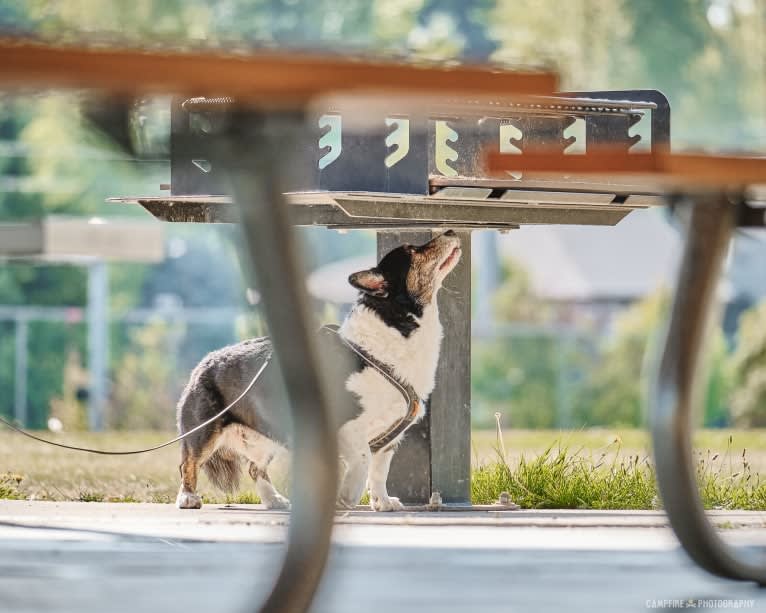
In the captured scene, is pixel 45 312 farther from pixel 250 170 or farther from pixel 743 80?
pixel 250 170

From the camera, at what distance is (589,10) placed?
32438 millimetres

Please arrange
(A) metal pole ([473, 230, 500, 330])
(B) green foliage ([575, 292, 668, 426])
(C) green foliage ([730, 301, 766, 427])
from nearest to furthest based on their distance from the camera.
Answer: (C) green foliage ([730, 301, 766, 427]) < (B) green foliage ([575, 292, 668, 426]) < (A) metal pole ([473, 230, 500, 330])

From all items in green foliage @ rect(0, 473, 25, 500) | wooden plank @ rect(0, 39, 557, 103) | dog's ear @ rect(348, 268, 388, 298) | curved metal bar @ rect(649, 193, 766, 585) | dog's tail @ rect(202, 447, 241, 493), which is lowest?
green foliage @ rect(0, 473, 25, 500)

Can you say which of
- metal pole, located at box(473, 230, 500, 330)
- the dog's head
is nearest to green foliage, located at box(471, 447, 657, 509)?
the dog's head

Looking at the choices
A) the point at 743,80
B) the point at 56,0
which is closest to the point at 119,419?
the point at 56,0

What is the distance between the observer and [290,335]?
9.09 feet

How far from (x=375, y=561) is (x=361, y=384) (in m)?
1.35

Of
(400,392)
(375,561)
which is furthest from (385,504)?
→ (375,561)

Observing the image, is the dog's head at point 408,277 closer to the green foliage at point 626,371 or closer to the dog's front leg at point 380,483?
the dog's front leg at point 380,483

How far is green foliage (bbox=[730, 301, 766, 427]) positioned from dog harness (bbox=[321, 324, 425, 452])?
11893mm

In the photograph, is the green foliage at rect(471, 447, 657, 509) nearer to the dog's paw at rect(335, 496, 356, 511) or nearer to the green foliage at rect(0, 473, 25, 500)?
the dog's paw at rect(335, 496, 356, 511)

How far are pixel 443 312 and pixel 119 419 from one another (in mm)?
11157

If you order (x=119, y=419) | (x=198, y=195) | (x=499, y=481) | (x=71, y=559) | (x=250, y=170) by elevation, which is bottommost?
(x=119, y=419)

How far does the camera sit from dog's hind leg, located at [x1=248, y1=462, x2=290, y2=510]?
5.96 meters
